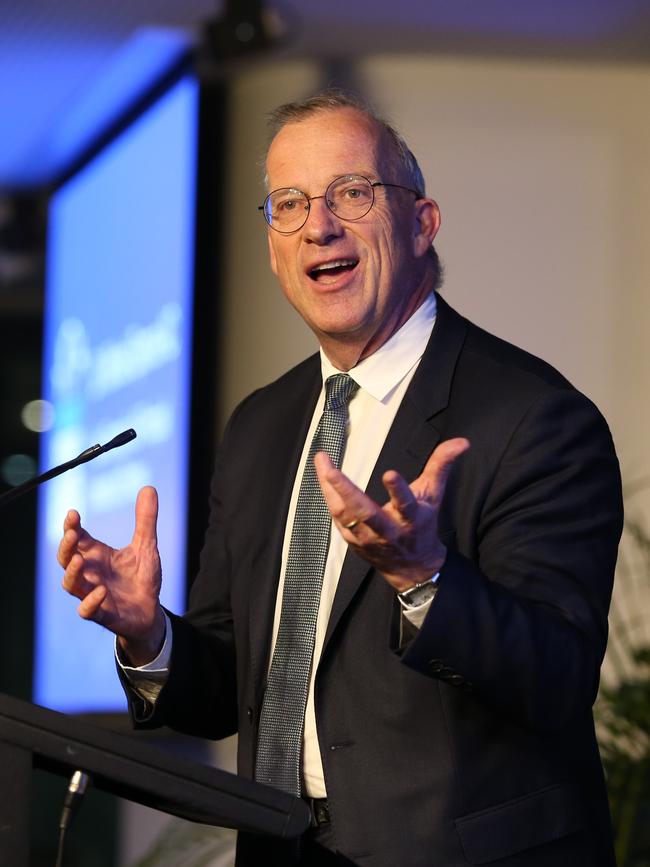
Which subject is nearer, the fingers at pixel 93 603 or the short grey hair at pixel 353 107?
the fingers at pixel 93 603

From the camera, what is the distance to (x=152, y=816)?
4.29 metres

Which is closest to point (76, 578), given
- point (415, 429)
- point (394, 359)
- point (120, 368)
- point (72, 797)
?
point (72, 797)

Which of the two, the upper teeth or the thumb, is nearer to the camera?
the thumb

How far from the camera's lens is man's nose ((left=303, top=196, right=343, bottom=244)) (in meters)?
1.90

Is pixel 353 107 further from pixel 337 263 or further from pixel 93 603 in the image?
pixel 93 603

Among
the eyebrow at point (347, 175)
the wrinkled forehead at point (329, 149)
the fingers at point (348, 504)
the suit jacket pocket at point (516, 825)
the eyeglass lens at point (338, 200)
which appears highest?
the wrinkled forehead at point (329, 149)

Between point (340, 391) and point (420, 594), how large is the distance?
57cm

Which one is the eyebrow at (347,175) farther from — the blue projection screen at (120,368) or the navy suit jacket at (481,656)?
the blue projection screen at (120,368)

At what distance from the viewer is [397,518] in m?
1.33

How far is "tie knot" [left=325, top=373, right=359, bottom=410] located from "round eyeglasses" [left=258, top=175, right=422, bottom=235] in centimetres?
23

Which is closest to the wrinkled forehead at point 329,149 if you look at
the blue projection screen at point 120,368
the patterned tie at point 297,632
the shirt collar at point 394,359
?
the shirt collar at point 394,359

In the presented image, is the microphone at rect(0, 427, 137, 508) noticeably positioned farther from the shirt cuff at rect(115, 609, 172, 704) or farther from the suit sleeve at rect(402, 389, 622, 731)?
the suit sleeve at rect(402, 389, 622, 731)

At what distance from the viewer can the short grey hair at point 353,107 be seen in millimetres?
1988

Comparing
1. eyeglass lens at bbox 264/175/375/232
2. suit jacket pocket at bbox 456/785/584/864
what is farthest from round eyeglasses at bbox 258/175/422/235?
suit jacket pocket at bbox 456/785/584/864
